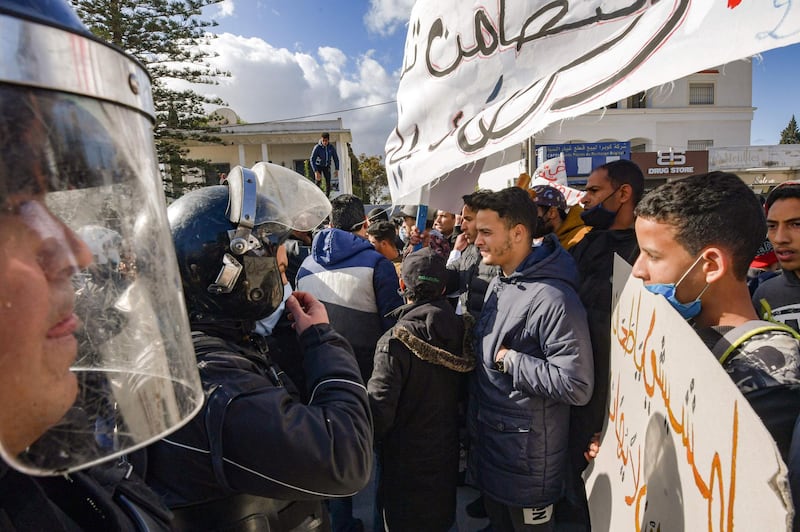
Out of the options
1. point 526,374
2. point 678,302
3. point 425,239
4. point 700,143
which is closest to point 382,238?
point 425,239

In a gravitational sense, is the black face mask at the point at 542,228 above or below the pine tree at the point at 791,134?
below

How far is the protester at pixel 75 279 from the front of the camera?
541 millimetres

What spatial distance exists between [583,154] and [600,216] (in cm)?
1325

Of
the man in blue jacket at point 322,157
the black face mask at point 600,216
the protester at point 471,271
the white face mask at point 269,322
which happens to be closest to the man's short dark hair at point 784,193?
the black face mask at point 600,216

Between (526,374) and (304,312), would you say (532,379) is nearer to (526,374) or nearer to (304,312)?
(526,374)

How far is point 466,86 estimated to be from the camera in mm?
1963

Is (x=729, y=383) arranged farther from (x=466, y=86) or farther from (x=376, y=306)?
(x=376, y=306)

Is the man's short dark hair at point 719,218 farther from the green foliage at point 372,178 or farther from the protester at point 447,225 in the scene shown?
the green foliage at point 372,178

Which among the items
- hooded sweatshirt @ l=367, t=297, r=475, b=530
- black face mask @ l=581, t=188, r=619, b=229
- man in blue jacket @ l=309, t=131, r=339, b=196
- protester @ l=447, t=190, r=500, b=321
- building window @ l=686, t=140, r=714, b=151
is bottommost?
hooded sweatshirt @ l=367, t=297, r=475, b=530

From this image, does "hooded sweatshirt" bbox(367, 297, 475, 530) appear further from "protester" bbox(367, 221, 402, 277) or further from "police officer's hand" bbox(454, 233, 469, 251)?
"police officer's hand" bbox(454, 233, 469, 251)

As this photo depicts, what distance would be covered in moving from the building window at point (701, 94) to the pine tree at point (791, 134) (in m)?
38.9

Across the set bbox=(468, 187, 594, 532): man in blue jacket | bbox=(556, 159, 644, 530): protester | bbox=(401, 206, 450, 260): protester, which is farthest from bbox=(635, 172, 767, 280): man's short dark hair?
bbox=(401, 206, 450, 260): protester

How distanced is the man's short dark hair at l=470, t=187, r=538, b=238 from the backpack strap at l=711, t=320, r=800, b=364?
1.26 metres

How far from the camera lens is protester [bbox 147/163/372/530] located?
1062mm
